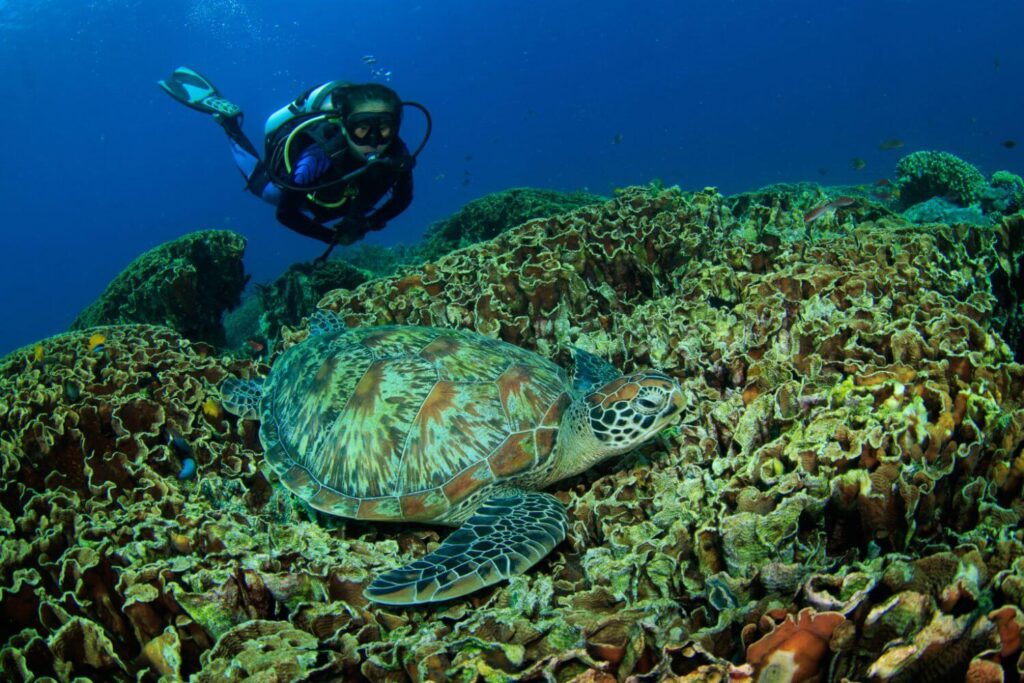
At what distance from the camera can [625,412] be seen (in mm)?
2348

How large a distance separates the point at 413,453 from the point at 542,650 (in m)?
1.37

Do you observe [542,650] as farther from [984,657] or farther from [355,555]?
[355,555]

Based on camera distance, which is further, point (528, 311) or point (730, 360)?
point (528, 311)

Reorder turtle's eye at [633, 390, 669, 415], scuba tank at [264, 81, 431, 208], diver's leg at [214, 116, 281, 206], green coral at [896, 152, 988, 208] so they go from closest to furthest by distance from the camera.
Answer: turtle's eye at [633, 390, 669, 415] < scuba tank at [264, 81, 431, 208] < diver's leg at [214, 116, 281, 206] < green coral at [896, 152, 988, 208]

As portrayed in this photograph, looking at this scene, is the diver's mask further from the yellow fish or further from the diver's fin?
the diver's fin

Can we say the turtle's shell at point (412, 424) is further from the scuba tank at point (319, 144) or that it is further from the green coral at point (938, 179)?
the green coral at point (938, 179)

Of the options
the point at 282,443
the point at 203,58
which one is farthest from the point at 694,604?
the point at 203,58

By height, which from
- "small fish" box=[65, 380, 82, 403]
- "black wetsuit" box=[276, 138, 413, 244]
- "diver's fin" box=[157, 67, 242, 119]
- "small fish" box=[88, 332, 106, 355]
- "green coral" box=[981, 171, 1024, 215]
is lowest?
"small fish" box=[65, 380, 82, 403]

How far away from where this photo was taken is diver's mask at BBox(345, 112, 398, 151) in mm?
5969

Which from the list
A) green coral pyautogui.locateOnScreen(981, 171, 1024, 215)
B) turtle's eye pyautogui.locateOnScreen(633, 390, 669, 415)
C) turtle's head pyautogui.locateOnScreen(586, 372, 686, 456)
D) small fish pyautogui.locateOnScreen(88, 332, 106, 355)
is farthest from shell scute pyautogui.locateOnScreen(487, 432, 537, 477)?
green coral pyautogui.locateOnScreen(981, 171, 1024, 215)

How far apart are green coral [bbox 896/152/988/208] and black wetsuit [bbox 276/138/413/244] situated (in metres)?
10.3

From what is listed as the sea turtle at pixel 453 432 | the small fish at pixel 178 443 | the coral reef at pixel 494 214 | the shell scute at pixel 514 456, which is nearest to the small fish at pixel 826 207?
the sea turtle at pixel 453 432

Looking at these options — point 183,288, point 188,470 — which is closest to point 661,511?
point 188,470

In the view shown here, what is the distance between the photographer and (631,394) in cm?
236
